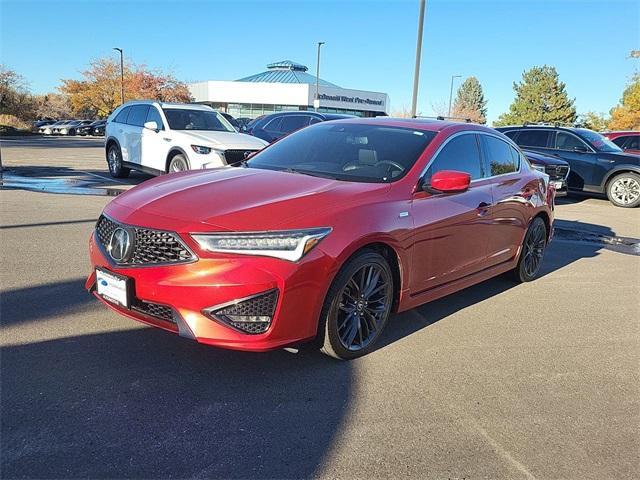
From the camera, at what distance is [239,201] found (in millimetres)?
3498

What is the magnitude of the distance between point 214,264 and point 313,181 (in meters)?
1.18

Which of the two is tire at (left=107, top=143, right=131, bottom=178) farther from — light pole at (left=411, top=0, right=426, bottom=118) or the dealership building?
the dealership building

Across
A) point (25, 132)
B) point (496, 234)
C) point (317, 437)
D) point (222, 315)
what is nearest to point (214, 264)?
point (222, 315)

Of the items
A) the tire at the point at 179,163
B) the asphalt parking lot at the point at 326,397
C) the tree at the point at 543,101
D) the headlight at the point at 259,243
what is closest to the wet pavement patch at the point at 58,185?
the tire at the point at 179,163

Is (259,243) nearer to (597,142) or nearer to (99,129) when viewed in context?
(597,142)

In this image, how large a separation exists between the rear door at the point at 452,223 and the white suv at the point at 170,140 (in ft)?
17.5

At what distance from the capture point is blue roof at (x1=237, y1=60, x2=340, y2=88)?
7719cm

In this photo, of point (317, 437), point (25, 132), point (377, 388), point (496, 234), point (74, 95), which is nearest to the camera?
point (317, 437)

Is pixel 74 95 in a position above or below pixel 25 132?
above

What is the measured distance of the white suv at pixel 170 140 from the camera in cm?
1009

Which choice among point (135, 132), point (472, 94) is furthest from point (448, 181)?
point (472, 94)

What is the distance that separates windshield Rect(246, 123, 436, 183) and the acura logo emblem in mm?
1495

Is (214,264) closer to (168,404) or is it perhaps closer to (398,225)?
(168,404)

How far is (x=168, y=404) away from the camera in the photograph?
304 cm
